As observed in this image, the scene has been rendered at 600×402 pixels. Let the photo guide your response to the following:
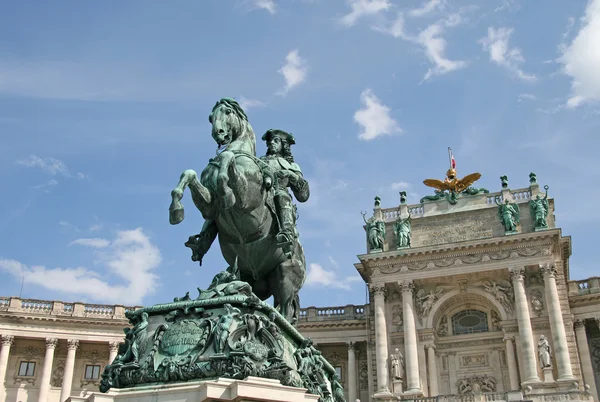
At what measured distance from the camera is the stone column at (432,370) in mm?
43844

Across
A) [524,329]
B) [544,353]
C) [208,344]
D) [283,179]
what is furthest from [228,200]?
[524,329]

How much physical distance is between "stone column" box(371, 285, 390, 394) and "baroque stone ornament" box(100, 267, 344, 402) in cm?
3903

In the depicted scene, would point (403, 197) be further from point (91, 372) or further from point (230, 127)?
point (230, 127)

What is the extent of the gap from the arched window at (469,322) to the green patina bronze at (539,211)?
710cm

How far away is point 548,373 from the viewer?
4000cm

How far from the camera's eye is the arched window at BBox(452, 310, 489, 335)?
152 feet

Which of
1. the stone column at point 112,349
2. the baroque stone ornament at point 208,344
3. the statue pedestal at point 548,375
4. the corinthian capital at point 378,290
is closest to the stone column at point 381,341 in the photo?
the corinthian capital at point 378,290

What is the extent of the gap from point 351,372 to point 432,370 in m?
6.02

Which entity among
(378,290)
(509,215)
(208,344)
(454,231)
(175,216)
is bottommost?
(208,344)

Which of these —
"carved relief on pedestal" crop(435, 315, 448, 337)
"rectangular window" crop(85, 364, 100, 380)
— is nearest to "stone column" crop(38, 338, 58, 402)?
"rectangular window" crop(85, 364, 100, 380)

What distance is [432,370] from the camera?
4441 centimetres

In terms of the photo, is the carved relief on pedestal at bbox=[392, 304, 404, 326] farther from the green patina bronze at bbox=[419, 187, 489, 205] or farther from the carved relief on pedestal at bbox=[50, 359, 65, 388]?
the carved relief on pedestal at bbox=[50, 359, 65, 388]

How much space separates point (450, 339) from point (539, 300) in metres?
6.30

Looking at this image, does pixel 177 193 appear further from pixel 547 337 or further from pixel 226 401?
pixel 547 337
